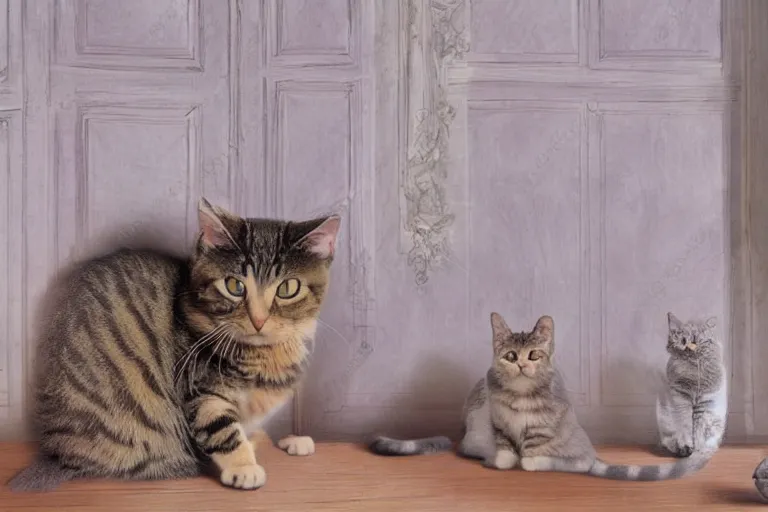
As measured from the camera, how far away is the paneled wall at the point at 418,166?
1307 millimetres

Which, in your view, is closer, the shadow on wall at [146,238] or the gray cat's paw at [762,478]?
the gray cat's paw at [762,478]

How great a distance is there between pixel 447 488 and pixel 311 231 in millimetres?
494

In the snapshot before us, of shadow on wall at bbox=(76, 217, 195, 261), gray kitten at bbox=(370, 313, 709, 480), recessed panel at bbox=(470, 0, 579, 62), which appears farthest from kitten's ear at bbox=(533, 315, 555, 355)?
shadow on wall at bbox=(76, 217, 195, 261)

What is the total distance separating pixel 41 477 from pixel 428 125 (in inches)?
36.8

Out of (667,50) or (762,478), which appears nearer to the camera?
(762,478)

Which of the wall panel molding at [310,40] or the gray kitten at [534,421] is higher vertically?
the wall panel molding at [310,40]

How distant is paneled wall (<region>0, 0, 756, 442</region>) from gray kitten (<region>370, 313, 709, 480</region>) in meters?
0.12

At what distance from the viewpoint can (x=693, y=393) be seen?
1.26 meters

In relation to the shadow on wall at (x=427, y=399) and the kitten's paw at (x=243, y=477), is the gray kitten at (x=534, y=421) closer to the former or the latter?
the shadow on wall at (x=427, y=399)

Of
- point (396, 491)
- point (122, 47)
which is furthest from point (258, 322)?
point (122, 47)

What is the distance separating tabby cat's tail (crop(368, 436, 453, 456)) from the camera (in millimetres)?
1282

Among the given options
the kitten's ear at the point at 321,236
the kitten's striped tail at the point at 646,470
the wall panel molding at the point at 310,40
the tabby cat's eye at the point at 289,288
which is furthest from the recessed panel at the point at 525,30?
the kitten's striped tail at the point at 646,470

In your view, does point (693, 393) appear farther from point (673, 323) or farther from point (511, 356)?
point (511, 356)

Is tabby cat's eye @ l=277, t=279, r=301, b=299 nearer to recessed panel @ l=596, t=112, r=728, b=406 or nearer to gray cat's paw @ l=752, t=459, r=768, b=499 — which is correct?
recessed panel @ l=596, t=112, r=728, b=406
